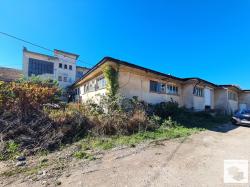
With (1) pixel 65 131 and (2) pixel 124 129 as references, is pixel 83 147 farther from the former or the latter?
(2) pixel 124 129

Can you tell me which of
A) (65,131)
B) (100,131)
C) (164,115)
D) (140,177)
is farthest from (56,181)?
(164,115)

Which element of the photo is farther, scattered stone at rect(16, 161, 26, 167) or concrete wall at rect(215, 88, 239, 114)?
concrete wall at rect(215, 88, 239, 114)

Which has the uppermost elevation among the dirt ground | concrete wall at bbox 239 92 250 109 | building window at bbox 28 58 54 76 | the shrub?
building window at bbox 28 58 54 76

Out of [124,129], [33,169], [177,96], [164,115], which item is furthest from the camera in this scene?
[177,96]

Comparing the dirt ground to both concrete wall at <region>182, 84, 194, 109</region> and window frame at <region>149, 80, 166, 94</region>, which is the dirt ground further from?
concrete wall at <region>182, 84, 194, 109</region>

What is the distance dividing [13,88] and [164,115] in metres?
9.97

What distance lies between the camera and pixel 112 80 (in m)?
11.1

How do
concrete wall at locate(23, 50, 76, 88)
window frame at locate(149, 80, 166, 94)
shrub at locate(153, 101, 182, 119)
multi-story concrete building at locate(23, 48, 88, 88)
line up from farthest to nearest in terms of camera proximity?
multi-story concrete building at locate(23, 48, 88, 88)
concrete wall at locate(23, 50, 76, 88)
window frame at locate(149, 80, 166, 94)
shrub at locate(153, 101, 182, 119)

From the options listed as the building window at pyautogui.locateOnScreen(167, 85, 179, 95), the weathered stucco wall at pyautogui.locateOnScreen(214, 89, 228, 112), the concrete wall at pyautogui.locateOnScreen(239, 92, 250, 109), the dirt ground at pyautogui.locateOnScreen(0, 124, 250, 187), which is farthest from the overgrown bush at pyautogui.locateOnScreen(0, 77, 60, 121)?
the concrete wall at pyautogui.locateOnScreen(239, 92, 250, 109)

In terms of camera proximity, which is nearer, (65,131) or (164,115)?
(65,131)

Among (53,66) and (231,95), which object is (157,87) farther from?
(53,66)

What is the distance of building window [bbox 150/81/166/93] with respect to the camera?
1416cm

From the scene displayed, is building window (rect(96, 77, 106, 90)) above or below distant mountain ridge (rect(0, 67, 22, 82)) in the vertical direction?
below


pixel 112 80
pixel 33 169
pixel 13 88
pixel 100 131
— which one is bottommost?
pixel 33 169
